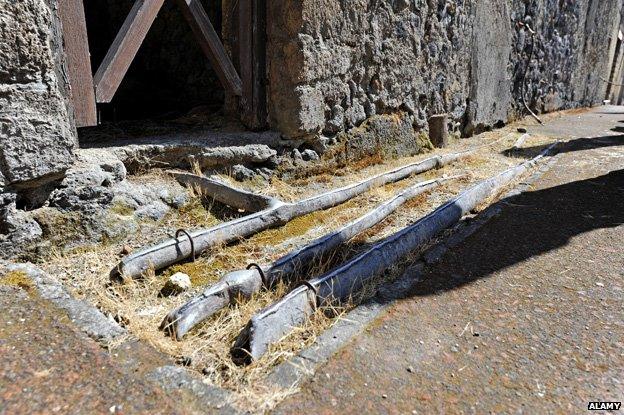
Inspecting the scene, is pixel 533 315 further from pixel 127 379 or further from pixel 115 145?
pixel 115 145

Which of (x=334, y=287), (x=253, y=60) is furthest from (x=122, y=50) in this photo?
(x=334, y=287)

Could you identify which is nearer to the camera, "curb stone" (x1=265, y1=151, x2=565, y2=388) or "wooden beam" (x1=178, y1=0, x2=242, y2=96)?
"curb stone" (x1=265, y1=151, x2=565, y2=388)

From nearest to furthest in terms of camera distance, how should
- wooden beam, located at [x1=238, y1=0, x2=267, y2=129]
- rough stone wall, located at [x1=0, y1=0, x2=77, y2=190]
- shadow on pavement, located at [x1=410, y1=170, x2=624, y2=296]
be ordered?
rough stone wall, located at [x1=0, y1=0, x2=77, y2=190]
shadow on pavement, located at [x1=410, y1=170, x2=624, y2=296]
wooden beam, located at [x1=238, y1=0, x2=267, y2=129]

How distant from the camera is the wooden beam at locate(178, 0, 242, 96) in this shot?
337 cm

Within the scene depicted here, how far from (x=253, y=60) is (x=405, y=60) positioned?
1899 millimetres

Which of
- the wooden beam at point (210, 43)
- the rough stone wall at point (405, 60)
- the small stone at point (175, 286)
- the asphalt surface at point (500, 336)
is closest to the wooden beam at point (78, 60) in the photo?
the wooden beam at point (210, 43)

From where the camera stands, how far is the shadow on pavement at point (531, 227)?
8.07 feet

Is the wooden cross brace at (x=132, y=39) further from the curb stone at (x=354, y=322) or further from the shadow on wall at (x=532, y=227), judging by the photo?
the shadow on wall at (x=532, y=227)

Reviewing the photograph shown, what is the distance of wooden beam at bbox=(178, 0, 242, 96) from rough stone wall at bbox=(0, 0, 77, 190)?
112 cm

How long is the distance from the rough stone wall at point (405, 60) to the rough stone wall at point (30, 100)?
1746mm

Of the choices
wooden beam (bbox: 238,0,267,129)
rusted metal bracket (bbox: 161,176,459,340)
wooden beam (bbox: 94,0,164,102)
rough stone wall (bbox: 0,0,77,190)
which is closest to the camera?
rusted metal bracket (bbox: 161,176,459,340)

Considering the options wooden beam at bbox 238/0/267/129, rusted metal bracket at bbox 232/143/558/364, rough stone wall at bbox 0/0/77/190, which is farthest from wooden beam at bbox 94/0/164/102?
rusted metal bracket at bbox 232/143/558/364

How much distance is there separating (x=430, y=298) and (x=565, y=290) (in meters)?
0.71

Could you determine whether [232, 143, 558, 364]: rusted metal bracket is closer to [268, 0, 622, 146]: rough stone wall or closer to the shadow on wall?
the shadow on wall
